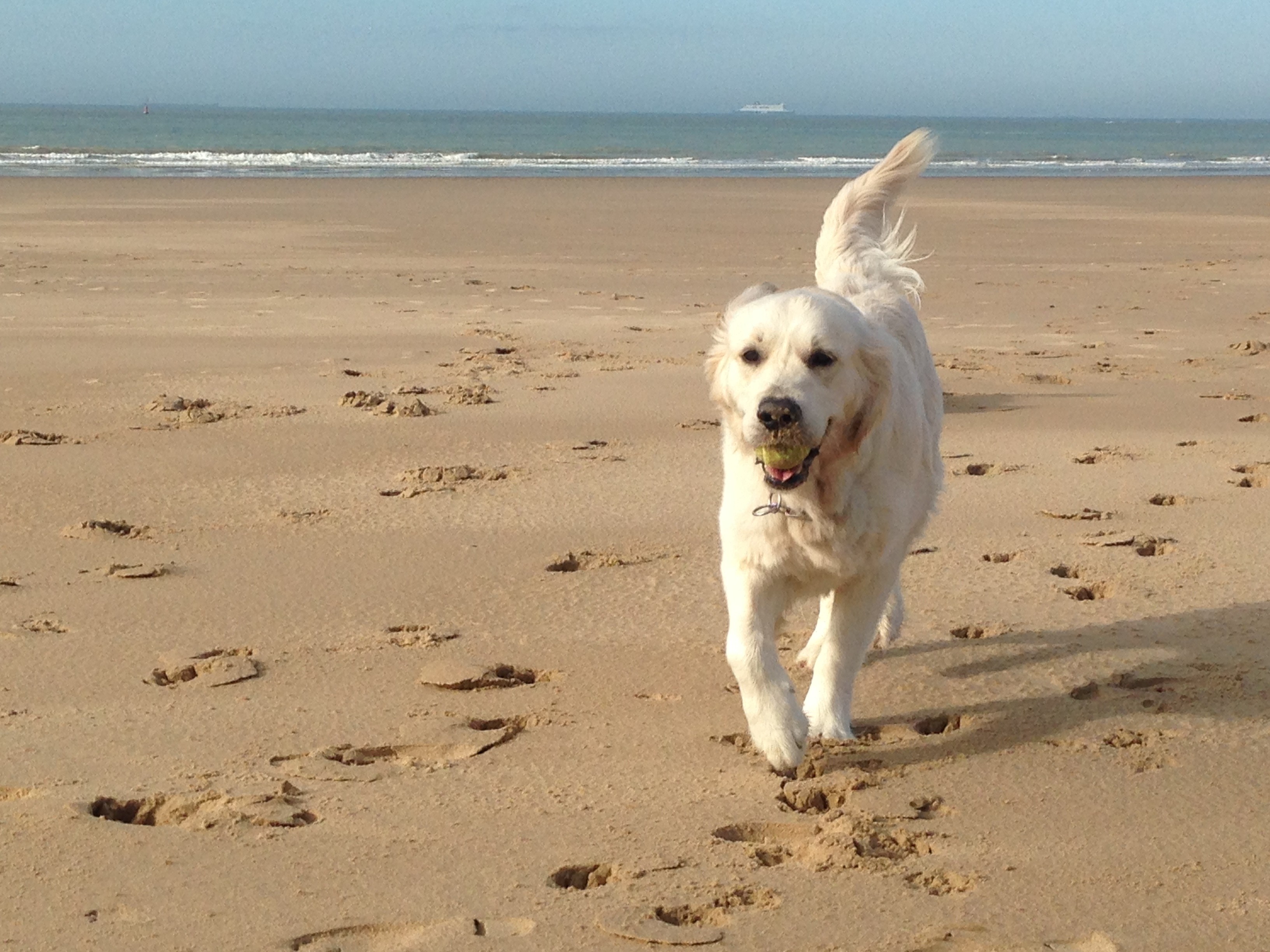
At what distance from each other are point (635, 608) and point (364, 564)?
3.52ft

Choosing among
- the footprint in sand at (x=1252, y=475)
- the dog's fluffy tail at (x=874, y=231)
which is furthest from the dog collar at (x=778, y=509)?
the footprint in sand at (x=1252, y=475)

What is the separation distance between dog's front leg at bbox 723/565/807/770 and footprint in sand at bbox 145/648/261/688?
57.9 inches

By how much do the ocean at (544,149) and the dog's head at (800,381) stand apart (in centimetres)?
261

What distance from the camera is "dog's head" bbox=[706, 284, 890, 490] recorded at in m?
3.53

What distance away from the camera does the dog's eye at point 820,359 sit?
11.9 ft

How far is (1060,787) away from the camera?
140 inches

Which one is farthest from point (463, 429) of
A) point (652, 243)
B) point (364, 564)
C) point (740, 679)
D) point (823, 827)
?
point (652, 243)

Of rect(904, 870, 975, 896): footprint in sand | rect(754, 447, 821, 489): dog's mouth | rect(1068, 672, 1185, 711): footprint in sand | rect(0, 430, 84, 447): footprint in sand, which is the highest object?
rect(754, 447, 821, 489): dog's mouth

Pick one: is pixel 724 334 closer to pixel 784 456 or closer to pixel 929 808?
pixel 784 456

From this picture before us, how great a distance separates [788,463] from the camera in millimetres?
3570

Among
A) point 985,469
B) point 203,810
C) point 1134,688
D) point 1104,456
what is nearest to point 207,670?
point 203,810

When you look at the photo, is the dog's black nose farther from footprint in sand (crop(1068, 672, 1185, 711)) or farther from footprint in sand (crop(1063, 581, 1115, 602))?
footprint in sand (crop(1063, 581, 1115, 602))

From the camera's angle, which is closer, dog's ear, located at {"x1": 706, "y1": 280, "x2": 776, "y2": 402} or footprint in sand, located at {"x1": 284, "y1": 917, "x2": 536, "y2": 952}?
footprint in sand, located at {"x1": 284, "y1": 917, "x2": 536, "y2": 952}

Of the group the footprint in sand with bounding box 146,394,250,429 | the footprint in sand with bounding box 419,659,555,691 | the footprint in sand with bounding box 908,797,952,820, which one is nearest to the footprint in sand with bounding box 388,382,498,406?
the footprint in sand with bounding box 146,394,250,429
